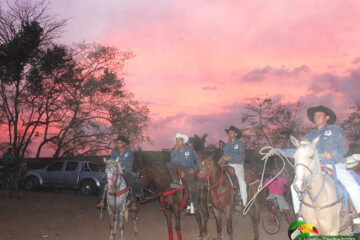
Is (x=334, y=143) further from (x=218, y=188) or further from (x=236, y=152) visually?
(x=236, y=152)

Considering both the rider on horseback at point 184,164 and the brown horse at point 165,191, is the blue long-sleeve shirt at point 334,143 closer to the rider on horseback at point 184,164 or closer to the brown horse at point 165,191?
the rider on horseback at point 184,164

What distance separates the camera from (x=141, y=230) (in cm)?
1123

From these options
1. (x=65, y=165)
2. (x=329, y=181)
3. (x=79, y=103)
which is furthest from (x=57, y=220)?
(x=79, y=103)

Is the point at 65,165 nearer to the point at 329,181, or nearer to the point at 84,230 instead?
the point at 84,230

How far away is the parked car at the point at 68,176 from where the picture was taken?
20031mm

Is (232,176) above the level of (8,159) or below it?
below

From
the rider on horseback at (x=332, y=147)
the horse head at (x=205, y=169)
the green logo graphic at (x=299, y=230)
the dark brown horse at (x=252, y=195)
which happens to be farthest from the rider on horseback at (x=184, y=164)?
the green logo graphic at (x=299, y=230)

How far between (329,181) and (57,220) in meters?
10.4

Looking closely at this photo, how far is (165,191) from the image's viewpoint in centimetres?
899

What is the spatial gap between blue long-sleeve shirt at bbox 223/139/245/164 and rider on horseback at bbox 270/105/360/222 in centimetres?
338

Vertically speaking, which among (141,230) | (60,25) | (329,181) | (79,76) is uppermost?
(60,25)

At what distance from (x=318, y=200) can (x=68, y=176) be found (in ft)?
59.4

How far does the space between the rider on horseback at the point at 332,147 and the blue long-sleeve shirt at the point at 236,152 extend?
3.38 m

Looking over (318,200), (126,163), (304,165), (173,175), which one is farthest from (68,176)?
(304,165)
